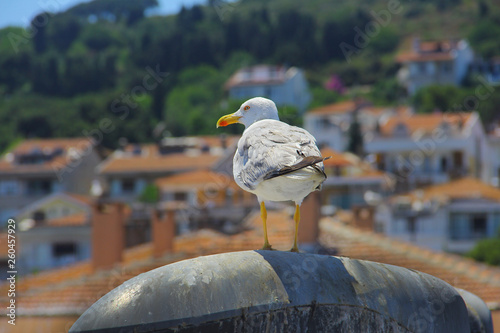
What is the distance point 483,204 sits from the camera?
50688mm

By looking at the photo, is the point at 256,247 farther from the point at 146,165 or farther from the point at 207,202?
the point at 146,165

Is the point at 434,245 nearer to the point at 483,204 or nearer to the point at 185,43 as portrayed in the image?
the point at 483,204

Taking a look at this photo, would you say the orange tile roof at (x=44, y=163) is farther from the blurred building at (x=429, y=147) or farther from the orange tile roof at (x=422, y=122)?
the orange tile roof at (x=422, y=122)

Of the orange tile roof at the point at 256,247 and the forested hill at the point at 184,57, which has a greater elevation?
the forested hill at the point at 184,57

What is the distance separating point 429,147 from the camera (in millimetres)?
68688

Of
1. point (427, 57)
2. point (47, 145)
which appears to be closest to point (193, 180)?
point (47, 145)

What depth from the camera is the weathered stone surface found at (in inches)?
153

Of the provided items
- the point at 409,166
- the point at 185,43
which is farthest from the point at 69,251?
the point at 185,43

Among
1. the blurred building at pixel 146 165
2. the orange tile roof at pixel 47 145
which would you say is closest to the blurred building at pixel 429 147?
the blurred building at pixel 146 165

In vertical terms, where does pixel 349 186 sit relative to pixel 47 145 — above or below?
below

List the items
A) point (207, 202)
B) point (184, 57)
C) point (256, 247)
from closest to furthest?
point (256, 247) → point (207, 202) → point (184, 57)

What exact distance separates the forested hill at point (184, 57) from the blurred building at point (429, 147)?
95.0 feet

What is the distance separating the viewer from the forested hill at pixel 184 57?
325ft

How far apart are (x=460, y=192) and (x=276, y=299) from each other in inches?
1977
